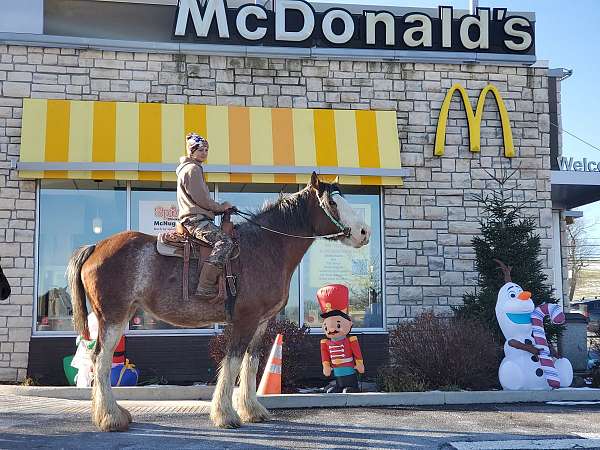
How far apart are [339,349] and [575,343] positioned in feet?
15.2

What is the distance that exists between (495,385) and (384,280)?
2.95 meters

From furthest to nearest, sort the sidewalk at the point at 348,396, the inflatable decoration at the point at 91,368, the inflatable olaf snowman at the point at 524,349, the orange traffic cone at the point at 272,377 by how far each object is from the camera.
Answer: the inflatable decoration at the point at 91,368
the inflatable olaf snowman at the point at 524,349
the orange traffic cone at the point at 272,377
the sidewalk at the point at 348,396

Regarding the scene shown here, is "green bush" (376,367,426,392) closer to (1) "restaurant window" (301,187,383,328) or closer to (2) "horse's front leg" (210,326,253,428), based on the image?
(1) "restaurant window" (301,187,383,328)

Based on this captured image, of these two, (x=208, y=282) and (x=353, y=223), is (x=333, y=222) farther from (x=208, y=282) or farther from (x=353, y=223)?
(x=208, y=282)

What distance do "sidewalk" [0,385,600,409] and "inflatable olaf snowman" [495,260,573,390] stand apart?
0.20 metres

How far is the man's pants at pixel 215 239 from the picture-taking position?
21.7ft

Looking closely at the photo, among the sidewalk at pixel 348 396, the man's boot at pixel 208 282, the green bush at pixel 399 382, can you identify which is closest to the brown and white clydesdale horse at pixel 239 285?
the man's boot at pixel 208 282

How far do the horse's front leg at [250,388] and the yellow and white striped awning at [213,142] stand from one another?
4.36 m

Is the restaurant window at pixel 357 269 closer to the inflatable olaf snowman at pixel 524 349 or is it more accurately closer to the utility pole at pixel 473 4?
the inflatable olaf snowman at pixel 524 349

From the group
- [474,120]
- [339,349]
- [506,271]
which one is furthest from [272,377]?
[474,120]

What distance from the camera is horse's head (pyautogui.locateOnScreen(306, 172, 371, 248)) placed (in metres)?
6.95

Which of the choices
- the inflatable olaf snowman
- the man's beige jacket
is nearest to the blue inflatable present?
the man's beige jacket

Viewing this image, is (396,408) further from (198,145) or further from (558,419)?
(198,145)

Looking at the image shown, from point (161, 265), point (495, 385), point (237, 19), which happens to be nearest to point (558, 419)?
point (495, 385)
